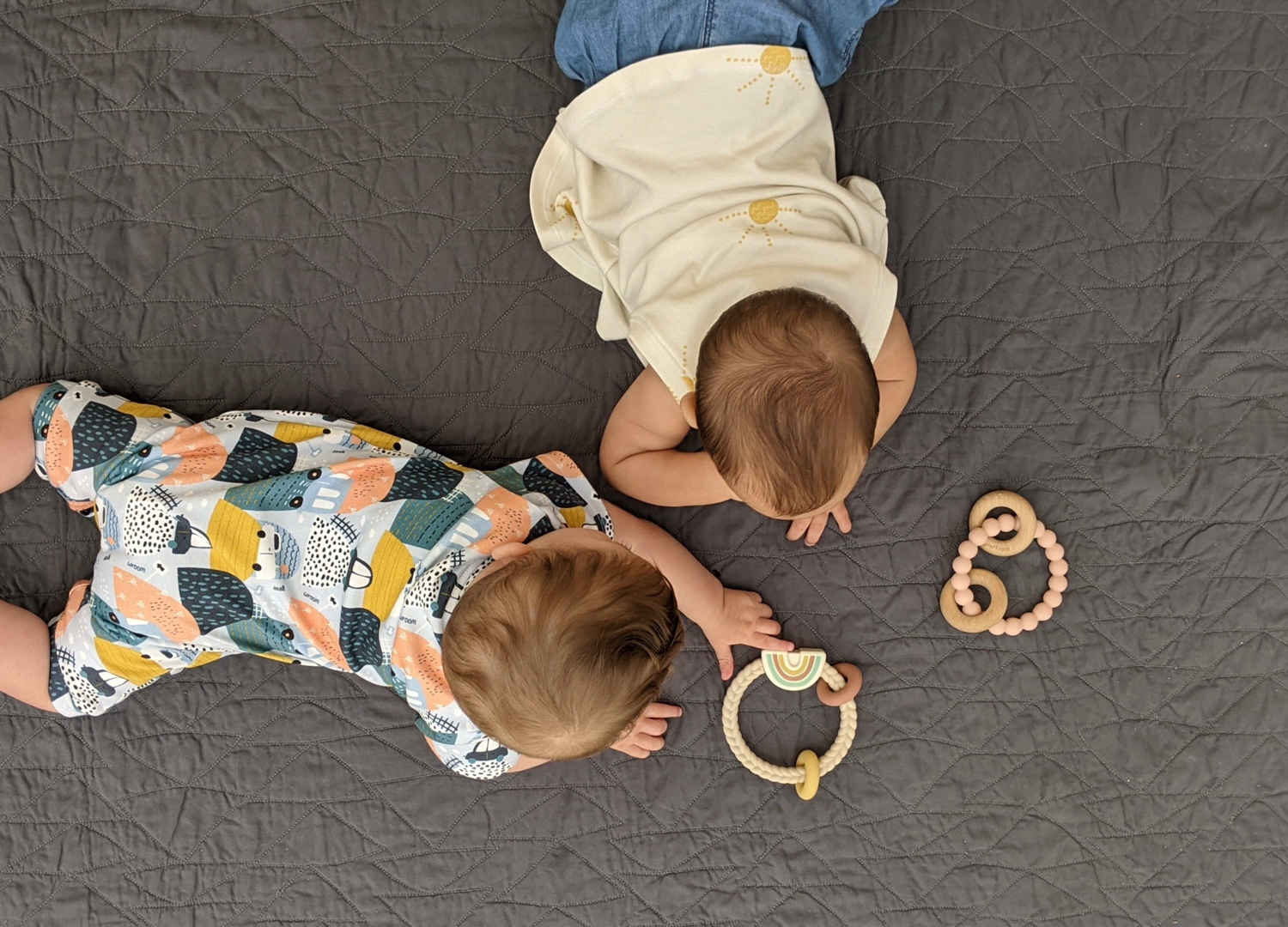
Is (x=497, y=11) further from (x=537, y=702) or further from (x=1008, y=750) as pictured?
(x=1008, y=750)

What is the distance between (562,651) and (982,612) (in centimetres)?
55

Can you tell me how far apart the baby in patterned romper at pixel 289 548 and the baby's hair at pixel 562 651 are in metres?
0.05

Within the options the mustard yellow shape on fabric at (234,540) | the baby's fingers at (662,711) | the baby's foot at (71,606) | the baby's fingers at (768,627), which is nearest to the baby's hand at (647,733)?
the baby's fingers at (662,711)

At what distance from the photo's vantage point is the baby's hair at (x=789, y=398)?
0.76m

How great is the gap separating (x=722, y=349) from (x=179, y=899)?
88cm

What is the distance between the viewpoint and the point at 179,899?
1039 mm

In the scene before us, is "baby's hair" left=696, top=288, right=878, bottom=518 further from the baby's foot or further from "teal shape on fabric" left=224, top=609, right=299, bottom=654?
the baby's foot

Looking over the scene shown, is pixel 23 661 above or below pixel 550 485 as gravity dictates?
below

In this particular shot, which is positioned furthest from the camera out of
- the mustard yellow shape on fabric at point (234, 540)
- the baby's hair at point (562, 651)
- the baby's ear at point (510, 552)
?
the mustard yellow shape on fabric at point (234, 540)

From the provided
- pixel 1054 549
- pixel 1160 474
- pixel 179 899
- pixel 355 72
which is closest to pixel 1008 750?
pixel 1054 549

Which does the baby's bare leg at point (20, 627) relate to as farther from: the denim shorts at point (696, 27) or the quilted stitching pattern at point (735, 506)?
the denim shorts at point (696, 27)

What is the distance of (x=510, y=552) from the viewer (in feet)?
2.74

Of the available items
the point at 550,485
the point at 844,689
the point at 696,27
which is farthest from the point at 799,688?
the point at 696,27

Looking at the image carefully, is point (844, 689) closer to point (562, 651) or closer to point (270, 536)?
point (562, 651)
